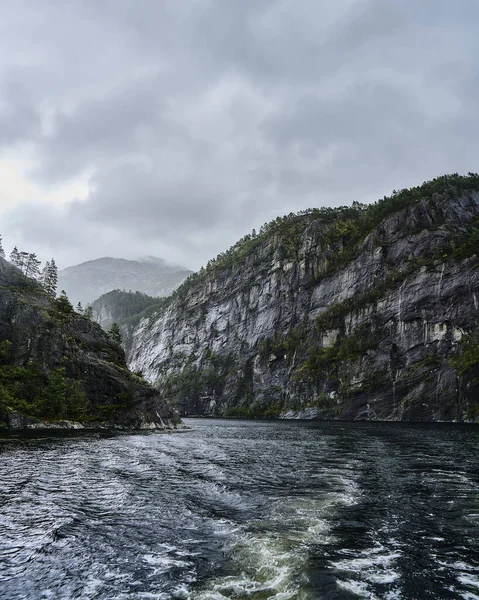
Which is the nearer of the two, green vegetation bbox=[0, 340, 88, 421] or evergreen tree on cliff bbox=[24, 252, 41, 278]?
green vegetation bbox=[0, 340, 88, 421]

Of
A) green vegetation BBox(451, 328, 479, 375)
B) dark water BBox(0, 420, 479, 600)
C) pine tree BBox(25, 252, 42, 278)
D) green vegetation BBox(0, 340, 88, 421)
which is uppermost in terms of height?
pine tree BBox(25, 252, 42, 278)

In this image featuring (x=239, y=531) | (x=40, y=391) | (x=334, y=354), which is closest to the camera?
(x=239, y=531)

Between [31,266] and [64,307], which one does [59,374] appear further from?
[31,266]

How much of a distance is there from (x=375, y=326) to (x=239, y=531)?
447 feet

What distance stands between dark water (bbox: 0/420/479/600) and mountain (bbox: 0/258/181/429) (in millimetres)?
43277

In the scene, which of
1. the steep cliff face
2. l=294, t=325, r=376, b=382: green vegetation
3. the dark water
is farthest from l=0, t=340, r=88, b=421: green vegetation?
l=294, t=325, r=376, b=382: green vegetation

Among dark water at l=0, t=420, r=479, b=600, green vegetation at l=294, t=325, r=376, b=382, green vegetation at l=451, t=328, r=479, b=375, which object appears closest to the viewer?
dark water at l=0, t=420, r=479, b=600

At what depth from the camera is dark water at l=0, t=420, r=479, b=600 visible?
40.5 ft

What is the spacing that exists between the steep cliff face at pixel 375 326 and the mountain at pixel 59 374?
6917cm

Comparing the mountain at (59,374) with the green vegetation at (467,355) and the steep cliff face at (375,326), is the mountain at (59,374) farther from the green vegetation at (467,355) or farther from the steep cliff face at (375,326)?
the green vegetation at (467,355)

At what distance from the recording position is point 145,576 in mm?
13000

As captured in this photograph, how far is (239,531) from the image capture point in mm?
17234

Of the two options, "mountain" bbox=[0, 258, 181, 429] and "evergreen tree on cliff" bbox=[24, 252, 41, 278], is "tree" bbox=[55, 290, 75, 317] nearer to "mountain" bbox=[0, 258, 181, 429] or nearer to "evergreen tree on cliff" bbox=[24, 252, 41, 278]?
"mountain" bbox=[0, 258, 181, 429]

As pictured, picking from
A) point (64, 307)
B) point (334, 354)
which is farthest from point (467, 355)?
point (64, 307)
